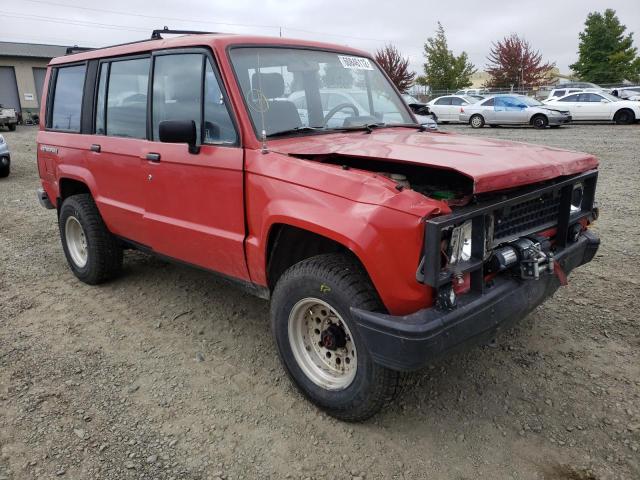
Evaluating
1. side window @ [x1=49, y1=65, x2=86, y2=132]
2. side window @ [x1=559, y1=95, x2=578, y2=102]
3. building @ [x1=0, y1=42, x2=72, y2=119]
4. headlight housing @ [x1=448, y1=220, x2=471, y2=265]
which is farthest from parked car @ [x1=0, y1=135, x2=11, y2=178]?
building @ [x1=0, y1=42, x2=72, y2=119]

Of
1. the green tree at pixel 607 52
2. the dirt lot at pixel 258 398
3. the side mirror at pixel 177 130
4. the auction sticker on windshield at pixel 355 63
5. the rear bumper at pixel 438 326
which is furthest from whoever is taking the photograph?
→ the green tree at pixel 607 52

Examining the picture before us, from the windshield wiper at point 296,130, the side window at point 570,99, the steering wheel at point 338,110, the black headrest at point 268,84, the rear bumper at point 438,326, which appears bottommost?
the rear bumper at point 438,326

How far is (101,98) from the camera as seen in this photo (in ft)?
14.1

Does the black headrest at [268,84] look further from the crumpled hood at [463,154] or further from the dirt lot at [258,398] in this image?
the dirt lot at [258,398]

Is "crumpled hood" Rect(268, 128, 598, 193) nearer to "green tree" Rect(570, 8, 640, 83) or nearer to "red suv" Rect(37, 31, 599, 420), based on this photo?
"red suv" Rect(37, 31, 599, 420)

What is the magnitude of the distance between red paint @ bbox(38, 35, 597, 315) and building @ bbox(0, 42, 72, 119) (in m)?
32.2

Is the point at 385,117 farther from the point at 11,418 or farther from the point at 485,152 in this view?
the point at 11,418

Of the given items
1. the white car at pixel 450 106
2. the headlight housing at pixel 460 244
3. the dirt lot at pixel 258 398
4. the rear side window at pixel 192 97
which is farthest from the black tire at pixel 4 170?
the white car at pixel 450 106

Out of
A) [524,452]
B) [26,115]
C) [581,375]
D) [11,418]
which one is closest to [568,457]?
[524,452]

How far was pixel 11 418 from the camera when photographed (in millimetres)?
2932

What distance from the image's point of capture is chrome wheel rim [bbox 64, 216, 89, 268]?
4.94m

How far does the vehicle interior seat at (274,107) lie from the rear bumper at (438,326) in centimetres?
137

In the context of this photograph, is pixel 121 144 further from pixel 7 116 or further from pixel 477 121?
pixel 7 116

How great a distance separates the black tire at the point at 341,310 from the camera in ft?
8.34
